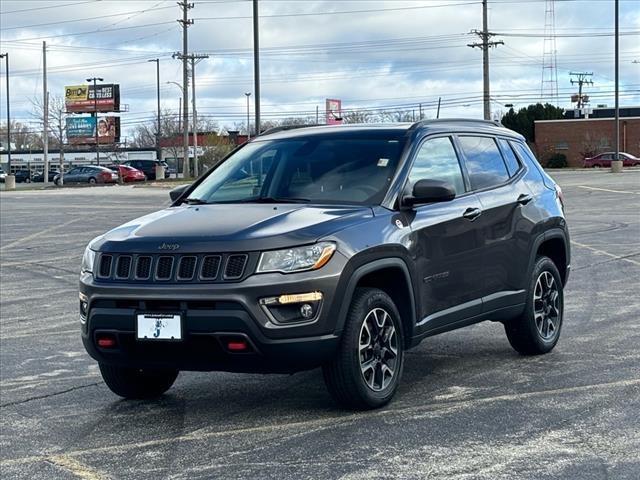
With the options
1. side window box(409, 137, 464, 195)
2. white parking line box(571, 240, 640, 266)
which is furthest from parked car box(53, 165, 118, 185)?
side window box(409, 137, 464, 195)

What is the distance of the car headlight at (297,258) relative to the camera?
5551 mm

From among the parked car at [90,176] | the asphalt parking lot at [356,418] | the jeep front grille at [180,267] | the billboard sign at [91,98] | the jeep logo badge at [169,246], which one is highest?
the billboard sign at [91,98]

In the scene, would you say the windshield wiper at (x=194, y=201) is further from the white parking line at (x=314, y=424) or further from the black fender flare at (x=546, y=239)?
the black fender flare at (x=546, y=239)

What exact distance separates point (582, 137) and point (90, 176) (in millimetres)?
41370

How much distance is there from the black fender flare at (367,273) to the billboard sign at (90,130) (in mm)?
121571

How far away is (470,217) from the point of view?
7.03 metres

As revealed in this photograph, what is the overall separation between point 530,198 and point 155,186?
47212mm

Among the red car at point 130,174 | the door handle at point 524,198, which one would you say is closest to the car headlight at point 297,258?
the door handle at point 524,198

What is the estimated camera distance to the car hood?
221 inches

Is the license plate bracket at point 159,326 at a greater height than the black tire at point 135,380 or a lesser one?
greater

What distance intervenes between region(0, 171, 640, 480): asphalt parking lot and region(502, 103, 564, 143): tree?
259ft

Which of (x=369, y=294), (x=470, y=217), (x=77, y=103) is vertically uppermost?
(x=77, y=103)

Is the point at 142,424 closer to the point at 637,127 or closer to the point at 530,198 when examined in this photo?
the point at 530,198

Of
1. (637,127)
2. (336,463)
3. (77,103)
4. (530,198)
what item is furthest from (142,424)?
(77,103)
